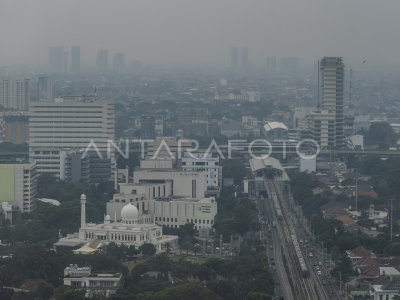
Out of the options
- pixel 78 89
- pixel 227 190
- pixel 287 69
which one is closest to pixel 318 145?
pixel 227 190

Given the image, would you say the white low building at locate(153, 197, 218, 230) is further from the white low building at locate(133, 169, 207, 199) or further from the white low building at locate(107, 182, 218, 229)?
the white low building at locate(133, 169, 207, 199)

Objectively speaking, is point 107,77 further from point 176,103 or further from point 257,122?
point 257,122

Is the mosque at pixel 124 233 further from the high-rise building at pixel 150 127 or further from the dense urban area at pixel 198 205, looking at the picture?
the high-rise building at pixel 150 127

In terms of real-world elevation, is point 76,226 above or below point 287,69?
below

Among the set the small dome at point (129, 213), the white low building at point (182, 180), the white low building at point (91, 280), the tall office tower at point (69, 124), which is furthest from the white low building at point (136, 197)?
the tall office tower at point (69, 124)

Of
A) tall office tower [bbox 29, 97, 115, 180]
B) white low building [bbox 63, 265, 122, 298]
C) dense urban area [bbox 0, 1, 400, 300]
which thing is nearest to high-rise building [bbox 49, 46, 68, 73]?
dense urban area [bbox 0, 1, 400, 300]

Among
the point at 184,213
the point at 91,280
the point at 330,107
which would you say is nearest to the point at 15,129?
the point at 330,107

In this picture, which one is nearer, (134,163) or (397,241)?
(397,241)
